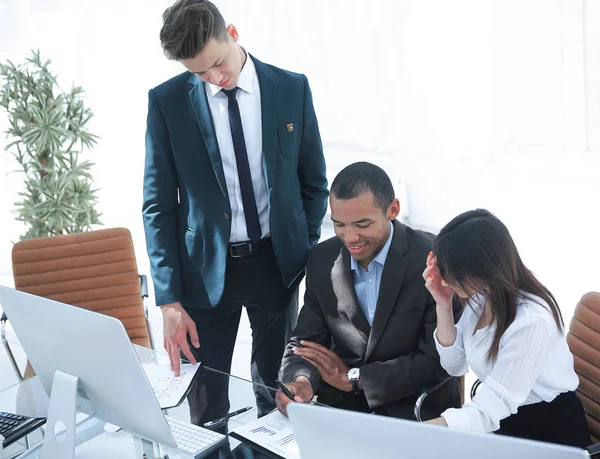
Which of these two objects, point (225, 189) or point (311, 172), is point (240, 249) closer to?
point (225, 189)

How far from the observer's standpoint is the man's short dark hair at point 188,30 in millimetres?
2164

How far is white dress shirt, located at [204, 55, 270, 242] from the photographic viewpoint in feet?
8.22

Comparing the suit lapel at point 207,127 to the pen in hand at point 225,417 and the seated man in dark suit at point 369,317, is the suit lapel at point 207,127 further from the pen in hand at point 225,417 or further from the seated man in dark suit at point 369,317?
the pen in hand at point 225,417

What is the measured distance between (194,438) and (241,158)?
3.16 ft

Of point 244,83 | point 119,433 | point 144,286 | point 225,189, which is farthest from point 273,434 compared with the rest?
point 144,286

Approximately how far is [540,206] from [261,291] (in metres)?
2.93

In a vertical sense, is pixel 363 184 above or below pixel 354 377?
above

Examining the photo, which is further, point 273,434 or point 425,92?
point 425,92

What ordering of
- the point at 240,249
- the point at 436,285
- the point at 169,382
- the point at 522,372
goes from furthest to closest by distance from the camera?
the point at 240,249 → the point at 169,382 → the point at 436,285 → the point at 522,372

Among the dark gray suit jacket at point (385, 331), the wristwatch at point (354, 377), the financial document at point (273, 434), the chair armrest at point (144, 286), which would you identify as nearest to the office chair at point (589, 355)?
the dark gray suit jacket at point (385, 331)

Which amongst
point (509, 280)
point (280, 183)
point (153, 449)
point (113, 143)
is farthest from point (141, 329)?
point (113, 143)

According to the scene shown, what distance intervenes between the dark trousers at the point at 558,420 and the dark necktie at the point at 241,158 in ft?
3.45

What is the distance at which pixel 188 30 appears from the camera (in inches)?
84.8

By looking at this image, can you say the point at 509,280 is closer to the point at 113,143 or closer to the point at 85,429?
the point at 85,429
